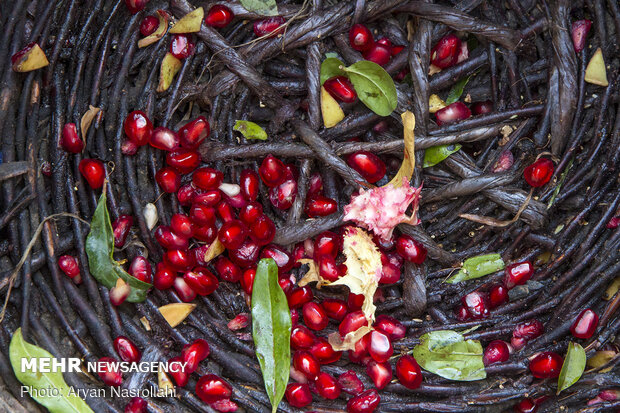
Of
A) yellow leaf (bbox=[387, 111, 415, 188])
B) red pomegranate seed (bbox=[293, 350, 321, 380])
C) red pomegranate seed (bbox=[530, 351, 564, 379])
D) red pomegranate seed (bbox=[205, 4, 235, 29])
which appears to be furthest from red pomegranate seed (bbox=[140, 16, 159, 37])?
red pomegranate seed (bbox=[530, 351, 564, 379])

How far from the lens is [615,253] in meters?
1.43

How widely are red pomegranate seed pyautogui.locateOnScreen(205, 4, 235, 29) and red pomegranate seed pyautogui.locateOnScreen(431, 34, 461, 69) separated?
549 millimetres

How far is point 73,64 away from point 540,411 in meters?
1.41

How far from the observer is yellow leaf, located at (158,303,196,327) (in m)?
1.43

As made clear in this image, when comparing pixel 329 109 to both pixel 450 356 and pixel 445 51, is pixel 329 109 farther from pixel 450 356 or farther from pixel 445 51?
pixel 450 356

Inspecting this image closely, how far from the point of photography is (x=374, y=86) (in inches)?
56.5

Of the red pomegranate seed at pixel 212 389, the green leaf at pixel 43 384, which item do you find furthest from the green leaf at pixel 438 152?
the green leaf at pixel 43 384

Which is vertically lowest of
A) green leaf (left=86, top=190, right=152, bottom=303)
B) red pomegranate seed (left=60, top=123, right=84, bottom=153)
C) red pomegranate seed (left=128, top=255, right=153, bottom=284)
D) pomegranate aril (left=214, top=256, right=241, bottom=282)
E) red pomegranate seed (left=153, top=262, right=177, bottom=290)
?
pomegranate aril (left=214, top=256, right=241, bottom=282)

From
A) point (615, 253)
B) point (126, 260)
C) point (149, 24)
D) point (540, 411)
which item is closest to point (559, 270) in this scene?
point (615, 253)

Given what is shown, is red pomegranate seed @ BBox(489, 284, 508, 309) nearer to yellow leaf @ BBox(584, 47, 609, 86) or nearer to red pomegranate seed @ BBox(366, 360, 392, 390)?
red pomegranate seed @ BBox(366, 360, 392, 390)

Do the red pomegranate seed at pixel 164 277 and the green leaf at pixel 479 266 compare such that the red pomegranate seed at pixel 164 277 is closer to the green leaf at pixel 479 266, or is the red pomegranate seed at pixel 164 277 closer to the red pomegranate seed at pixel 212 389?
the red pomegranate seed at pixel 212 389

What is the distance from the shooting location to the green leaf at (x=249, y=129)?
5.03ft

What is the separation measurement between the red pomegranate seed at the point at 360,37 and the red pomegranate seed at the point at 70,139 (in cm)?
73

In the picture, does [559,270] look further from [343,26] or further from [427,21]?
[343,26]
